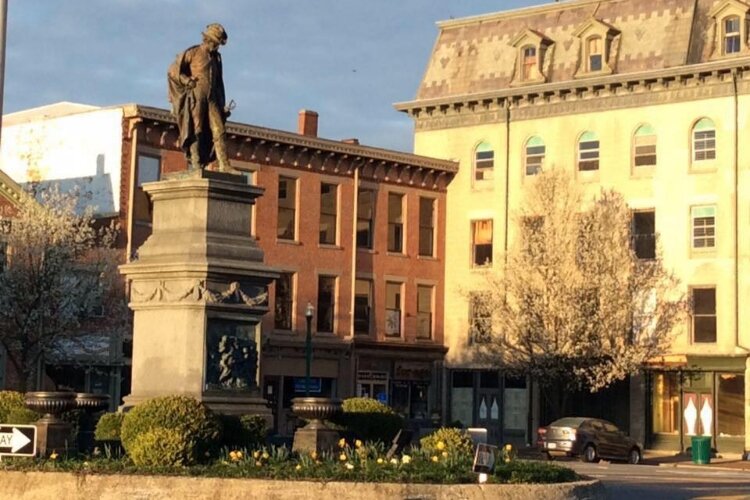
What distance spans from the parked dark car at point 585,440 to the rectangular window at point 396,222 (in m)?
13.7

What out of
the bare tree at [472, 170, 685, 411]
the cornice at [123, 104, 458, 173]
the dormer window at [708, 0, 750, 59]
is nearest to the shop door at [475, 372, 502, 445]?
the bare tree at [472, 170, 685, 411]

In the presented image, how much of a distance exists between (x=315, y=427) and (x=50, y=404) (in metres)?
3.88

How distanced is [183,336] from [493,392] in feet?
129

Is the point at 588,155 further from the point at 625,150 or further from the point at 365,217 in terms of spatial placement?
the point at 365,217

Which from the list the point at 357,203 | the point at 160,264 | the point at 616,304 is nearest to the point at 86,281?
the point at 357,203

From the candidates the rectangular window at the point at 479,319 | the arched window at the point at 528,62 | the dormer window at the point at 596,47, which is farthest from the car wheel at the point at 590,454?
the arched window at the point at 528,62

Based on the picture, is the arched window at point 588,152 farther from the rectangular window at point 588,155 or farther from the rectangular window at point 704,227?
the rectangular window at point 704,227

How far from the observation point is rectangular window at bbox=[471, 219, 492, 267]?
60031mm

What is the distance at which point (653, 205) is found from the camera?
55719 millimetres

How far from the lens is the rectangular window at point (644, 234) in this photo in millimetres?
55688

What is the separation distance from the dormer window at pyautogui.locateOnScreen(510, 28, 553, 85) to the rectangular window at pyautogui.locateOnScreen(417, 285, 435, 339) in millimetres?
9233

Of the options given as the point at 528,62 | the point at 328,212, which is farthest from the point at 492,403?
the point at 528,62

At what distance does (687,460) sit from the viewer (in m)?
51.5

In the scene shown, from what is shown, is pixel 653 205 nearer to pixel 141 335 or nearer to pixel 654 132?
pixel 654 132
